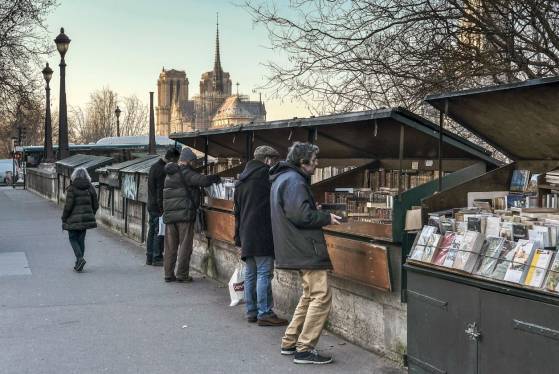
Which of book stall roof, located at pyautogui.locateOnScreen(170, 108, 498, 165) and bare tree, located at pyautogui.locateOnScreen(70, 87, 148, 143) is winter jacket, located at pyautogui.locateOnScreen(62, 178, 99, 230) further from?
bare tree, located at pyautogui.locateOnScreen(70, 87, 148, 143)

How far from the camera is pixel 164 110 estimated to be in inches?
7790

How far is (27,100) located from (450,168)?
27026mm

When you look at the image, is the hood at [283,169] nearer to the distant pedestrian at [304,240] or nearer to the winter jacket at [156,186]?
the distant pedestrian at [304,240]

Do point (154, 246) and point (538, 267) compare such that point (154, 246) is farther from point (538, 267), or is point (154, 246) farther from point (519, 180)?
point (538, 267)

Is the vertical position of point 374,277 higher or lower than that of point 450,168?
lower

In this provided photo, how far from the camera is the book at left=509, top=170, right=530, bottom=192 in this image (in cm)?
641

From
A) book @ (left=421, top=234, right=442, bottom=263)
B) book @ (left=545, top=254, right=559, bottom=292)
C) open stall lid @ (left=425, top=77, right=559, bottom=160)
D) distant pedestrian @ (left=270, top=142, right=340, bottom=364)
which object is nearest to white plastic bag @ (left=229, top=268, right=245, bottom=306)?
distant pedestrian @ (left=270, top=142, right=340, bottom=364)

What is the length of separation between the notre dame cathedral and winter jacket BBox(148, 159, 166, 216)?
5547 inches

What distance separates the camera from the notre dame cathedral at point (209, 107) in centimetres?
16088

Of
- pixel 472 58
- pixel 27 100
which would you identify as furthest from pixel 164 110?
pixel 472 58

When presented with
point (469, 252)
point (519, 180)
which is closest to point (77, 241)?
point (519, 180)

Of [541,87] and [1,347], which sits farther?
[1,347]

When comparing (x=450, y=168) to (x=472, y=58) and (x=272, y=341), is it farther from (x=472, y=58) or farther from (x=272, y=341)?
(x=472, y=58)

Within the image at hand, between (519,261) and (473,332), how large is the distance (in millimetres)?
551
